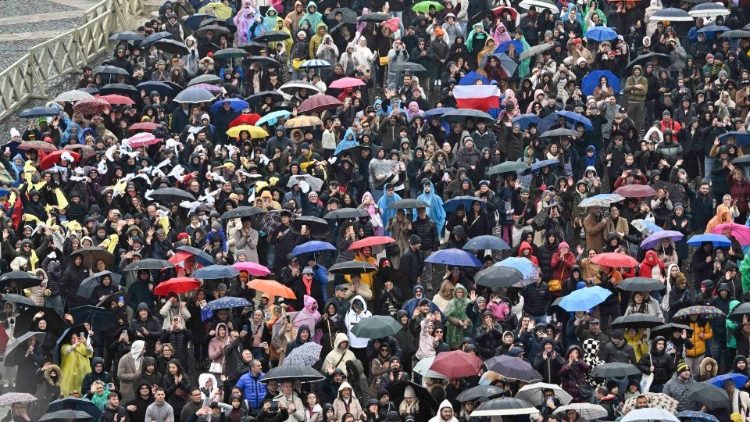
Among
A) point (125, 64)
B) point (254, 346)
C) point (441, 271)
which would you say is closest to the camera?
point (254, 346)

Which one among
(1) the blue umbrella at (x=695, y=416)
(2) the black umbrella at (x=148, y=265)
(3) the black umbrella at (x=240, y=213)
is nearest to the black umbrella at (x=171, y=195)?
(3) the black umbrella at (x=240, y=213)

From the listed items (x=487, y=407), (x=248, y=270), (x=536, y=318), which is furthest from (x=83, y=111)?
(x=487, y=407)

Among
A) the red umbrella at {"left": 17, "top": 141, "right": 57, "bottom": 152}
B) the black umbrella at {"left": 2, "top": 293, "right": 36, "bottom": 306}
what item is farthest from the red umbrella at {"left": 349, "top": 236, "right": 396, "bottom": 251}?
the red umbrella at {"left": 17, "top": 141, "right": 57, "bottom": 152}

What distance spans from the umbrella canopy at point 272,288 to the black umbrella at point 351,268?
874 millimetres

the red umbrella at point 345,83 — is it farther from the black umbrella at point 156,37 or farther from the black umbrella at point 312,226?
the black umbrella at point 312,226

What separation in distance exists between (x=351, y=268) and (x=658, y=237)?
13.9 feet

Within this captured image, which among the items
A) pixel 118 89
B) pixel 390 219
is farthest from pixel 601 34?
pixel 118 89

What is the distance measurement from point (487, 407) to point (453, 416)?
0.49 m

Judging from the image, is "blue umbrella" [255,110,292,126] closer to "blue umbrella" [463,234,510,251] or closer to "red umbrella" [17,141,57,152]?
"red umbrella" [17,141,57,152]

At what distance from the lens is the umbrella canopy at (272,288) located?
2980 centimetres

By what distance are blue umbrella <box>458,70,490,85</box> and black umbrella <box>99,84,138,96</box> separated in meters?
5.42

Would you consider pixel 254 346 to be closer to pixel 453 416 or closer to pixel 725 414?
pixel 453 416

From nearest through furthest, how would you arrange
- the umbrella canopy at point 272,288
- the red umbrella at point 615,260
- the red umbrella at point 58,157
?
1. the umbrella canopy at point 272,288
2. the red umbrella at point 615,260
3. the red umbrella at point 58,157

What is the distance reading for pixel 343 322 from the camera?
29766mm
